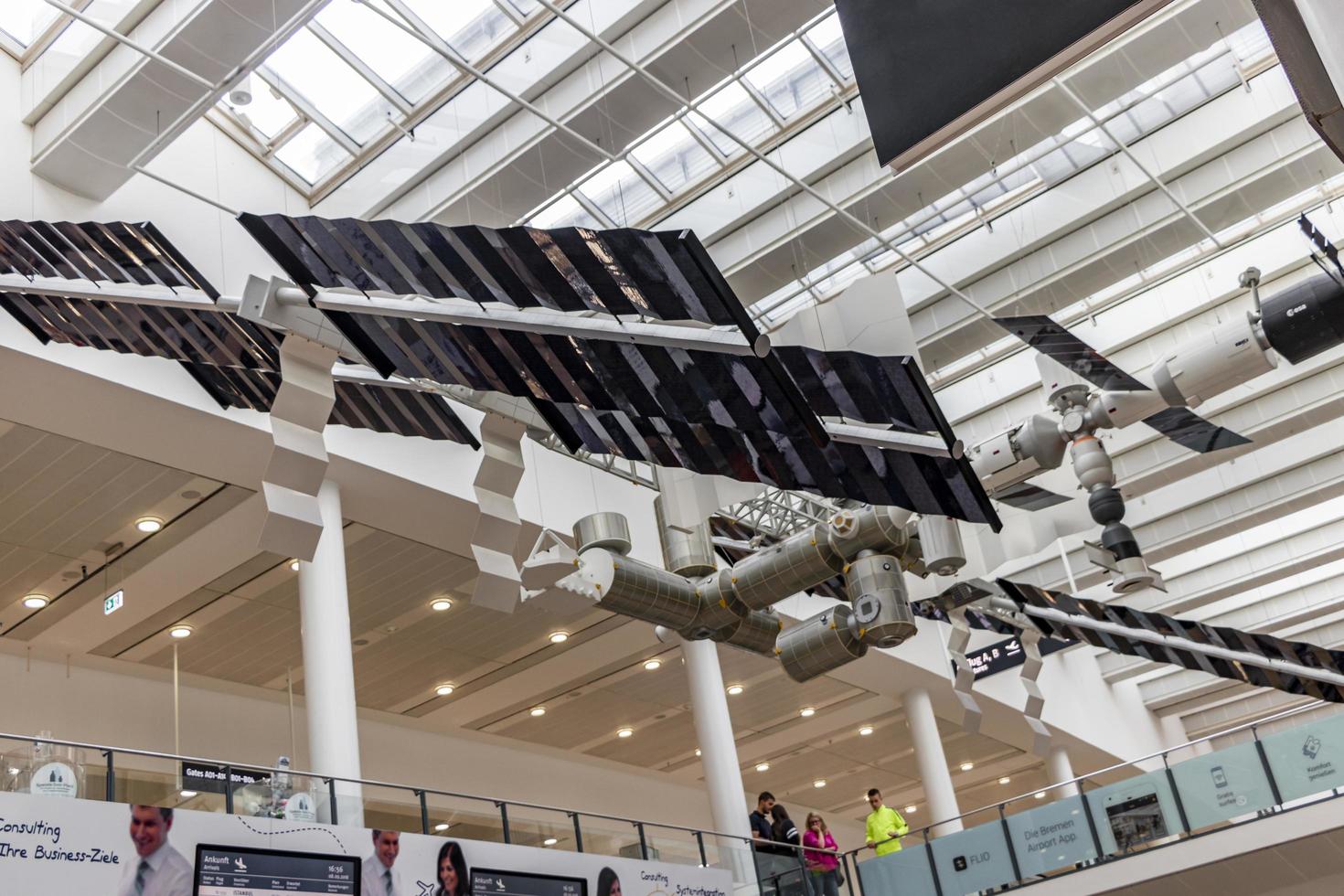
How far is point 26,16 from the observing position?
50.2 feet

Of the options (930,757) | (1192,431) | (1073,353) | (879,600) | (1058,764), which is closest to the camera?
(1073,353)

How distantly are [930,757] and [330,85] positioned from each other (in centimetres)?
1909

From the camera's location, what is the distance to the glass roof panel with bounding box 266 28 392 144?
1602cm

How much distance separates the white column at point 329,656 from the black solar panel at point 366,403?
149 cm

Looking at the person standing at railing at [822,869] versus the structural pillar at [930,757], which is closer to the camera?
the person standing at railing at [822,869]

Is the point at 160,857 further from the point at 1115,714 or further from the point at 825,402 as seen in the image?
the point at 1115,714

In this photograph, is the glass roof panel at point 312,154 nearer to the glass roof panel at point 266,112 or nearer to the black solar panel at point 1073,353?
the glass roof panel at point 266,112

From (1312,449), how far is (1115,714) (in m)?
14.8

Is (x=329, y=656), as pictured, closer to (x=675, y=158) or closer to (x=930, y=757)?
(x=675, y=158)

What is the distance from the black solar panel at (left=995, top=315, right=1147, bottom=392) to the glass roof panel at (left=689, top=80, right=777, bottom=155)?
16.9 feet

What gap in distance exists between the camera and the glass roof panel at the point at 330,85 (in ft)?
52.5

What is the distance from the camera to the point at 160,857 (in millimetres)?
11555

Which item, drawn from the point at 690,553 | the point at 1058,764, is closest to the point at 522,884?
the point at 690,553

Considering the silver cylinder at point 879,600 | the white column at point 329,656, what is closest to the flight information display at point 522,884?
the white column at point 329,656
